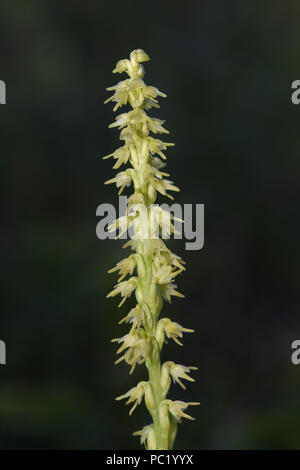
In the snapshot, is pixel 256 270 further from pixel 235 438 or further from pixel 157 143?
pixel 157 143

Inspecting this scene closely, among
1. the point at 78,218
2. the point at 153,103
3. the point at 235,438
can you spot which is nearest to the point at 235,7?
the point at 78,218

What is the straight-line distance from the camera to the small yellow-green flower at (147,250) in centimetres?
139

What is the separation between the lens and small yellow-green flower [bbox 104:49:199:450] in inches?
54.8

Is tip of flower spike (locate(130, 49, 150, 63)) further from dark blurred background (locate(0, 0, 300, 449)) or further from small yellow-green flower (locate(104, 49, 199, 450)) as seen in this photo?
dark blurred background (locate(0, 0, 300, 449))

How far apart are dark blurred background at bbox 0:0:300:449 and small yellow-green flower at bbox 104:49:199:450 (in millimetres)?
3033

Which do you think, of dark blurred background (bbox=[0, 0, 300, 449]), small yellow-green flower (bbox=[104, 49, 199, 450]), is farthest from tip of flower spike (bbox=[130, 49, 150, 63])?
dark blurred background (bbox=[0, 0, 300, 449])

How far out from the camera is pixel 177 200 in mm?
7516

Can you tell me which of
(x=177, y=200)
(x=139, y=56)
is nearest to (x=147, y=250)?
(x=139, y=56)

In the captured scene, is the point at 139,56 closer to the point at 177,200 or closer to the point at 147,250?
the point at 147,250

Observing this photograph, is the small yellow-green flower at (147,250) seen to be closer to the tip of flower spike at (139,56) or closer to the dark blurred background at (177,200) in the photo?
the tip of flower spike at (139,56)

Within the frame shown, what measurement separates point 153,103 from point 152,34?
9.37 metres

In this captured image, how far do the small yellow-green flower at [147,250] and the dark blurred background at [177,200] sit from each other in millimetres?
3033

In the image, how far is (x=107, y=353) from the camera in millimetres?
5453

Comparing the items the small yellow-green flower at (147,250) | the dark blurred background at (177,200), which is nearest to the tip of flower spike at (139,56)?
the small yellow-green flower at (147,250)
